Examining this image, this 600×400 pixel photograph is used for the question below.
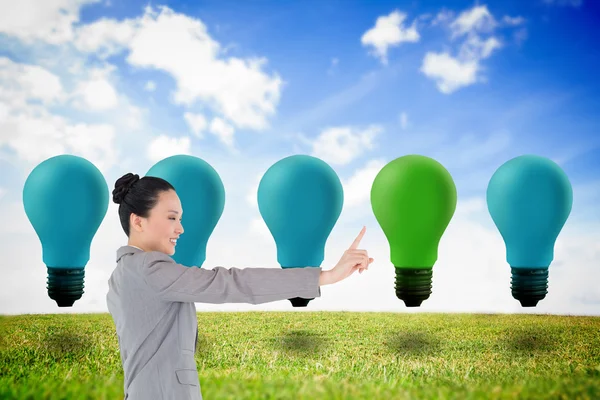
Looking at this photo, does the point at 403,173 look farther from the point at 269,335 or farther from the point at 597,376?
the point at 269,335

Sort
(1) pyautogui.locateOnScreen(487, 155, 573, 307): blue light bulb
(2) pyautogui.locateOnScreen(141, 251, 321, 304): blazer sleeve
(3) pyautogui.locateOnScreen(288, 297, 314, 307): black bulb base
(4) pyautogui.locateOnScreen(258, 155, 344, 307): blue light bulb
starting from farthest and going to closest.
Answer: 1. (1) pyautogui.locateOnScreen(487, 155, 573, 307): blue light bulb
2. (4) pyautogui.locateOnScreen(258, 155, 344, 307): blue light bulb
3. (3) pyautogui.locateOnScreen(288, 297, 314, 307): black bulb base
4. (2) pyautogui.locateOnScreen(141, 251, 321, 304): blazer sleeve

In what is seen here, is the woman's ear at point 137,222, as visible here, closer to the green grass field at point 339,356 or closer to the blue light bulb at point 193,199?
the blue light bulb at point 193,199

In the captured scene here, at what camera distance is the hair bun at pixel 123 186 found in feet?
5.69

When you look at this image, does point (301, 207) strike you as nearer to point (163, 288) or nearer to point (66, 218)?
point (66, 218)

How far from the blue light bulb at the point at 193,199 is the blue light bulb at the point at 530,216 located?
1.46 metres

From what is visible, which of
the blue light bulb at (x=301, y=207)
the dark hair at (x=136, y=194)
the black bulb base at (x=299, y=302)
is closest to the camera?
the dark hair at (x=136, y=194)

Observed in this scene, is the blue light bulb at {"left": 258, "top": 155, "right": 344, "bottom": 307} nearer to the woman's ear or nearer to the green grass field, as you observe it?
the green grass field

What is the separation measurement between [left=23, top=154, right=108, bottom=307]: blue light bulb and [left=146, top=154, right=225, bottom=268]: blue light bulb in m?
0.47

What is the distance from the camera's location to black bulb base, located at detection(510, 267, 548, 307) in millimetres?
3199

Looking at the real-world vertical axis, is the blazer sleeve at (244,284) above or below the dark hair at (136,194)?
below

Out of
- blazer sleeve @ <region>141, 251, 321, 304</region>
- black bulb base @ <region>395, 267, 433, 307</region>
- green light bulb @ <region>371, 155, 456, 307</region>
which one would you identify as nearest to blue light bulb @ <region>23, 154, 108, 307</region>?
green light bulb @ <region>371, 155, 456, 307</region>

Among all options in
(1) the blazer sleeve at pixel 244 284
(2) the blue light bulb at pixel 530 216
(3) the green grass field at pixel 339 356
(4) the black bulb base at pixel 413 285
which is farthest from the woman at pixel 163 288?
(2) the blue light bulb at pixel 530 216

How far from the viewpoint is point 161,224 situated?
5.60 ft

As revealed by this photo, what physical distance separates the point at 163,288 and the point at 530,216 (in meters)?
2.20
